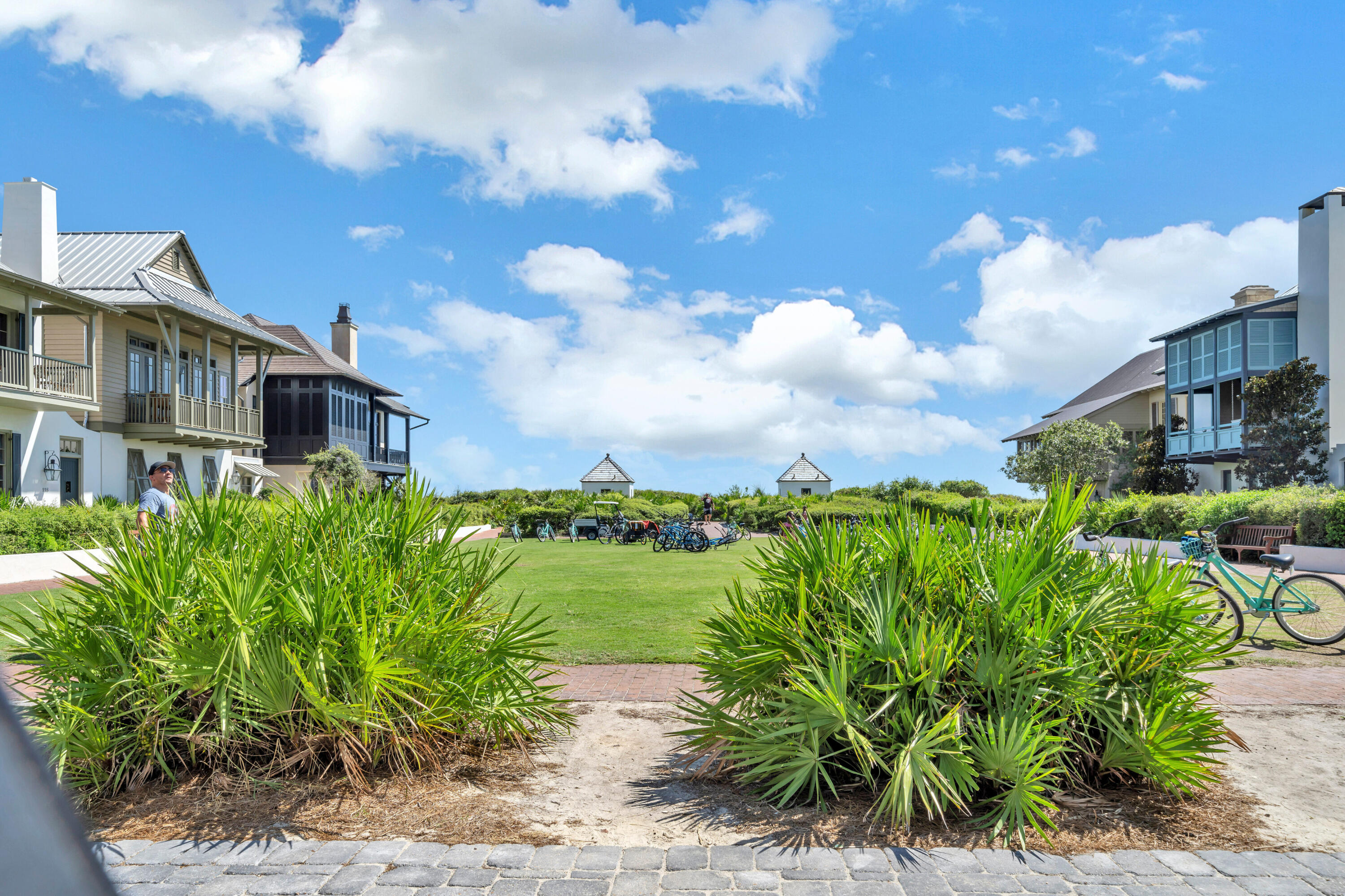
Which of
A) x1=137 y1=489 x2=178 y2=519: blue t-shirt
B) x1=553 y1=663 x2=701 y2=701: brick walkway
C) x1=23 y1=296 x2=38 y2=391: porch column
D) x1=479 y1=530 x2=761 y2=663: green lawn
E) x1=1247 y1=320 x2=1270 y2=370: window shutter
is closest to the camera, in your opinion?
x1=553 y1=663 x2=701 y2=701: brick walkway

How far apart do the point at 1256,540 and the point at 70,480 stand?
99.1ft

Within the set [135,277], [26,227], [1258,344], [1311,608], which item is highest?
[26,227]

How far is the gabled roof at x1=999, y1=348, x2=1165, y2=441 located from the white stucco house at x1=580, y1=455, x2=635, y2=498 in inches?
919

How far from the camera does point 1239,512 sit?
20.9 meters

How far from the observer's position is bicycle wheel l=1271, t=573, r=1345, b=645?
346 inches

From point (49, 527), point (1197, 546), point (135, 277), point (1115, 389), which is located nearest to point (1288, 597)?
point (1197, 546)

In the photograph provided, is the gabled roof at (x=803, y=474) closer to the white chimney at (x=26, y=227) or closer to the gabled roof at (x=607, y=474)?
the gabled roof at (x=607, y=474)

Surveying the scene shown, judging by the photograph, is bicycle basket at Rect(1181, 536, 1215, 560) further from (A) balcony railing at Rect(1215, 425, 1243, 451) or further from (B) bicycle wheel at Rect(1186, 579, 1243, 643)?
(A) balcony railing at Rect(1215, 425, 1243, 451)

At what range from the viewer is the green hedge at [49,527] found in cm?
1603

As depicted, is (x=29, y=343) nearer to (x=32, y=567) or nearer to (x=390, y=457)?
(x=32, y=567)

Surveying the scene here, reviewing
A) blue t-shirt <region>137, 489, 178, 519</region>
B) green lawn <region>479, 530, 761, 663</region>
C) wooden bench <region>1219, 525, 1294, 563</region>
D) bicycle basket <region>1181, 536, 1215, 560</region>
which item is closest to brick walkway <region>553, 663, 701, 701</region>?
green lawn <region>479, 530, 761, 663</region>

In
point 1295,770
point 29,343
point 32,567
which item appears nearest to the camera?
point 1295,770

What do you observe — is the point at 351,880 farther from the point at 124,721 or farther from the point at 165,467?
the point at 165,467

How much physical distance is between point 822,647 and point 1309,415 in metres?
30.1
